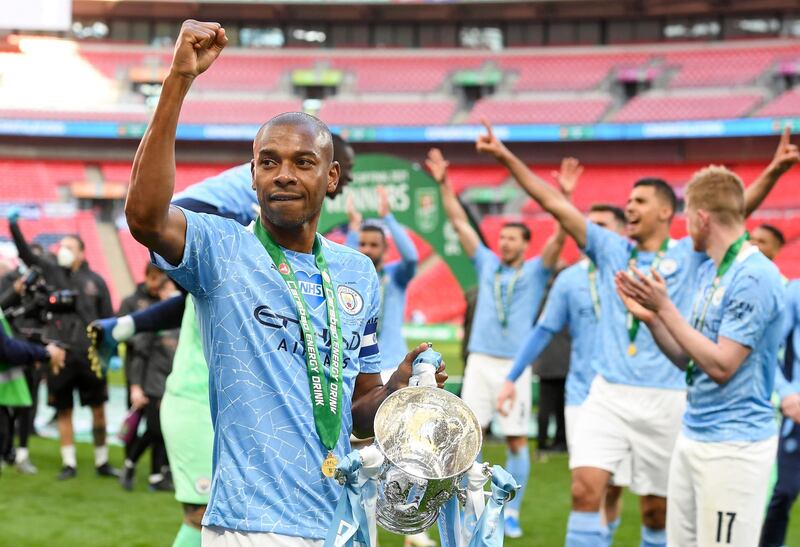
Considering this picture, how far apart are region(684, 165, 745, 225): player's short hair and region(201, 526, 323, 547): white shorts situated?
2.64m

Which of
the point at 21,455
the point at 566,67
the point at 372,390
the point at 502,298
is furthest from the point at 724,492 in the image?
the point at 566,67

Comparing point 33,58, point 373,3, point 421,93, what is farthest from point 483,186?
point 33,58

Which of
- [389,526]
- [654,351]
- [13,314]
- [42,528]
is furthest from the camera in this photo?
[13,314]

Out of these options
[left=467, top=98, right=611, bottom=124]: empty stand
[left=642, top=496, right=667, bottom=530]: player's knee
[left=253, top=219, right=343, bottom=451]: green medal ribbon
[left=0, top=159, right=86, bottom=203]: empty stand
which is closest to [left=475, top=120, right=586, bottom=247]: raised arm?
[left=642, top=496, right=667, bottom=530]: player's knee

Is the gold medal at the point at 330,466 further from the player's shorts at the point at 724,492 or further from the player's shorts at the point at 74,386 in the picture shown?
the player's shorts at the point at 74,386

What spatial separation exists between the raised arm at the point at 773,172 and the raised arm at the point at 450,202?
260 cm

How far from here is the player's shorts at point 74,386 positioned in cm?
906

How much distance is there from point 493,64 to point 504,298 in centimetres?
2853

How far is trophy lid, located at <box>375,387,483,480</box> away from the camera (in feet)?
7.59

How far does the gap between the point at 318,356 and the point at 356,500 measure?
39cm

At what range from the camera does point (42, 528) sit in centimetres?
702

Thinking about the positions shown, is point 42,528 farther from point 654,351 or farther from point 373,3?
point 373,3

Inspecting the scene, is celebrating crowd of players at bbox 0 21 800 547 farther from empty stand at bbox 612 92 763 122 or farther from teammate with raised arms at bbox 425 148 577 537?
empty stand at bbox 612 92 763 122

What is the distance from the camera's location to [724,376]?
4.12 metres
